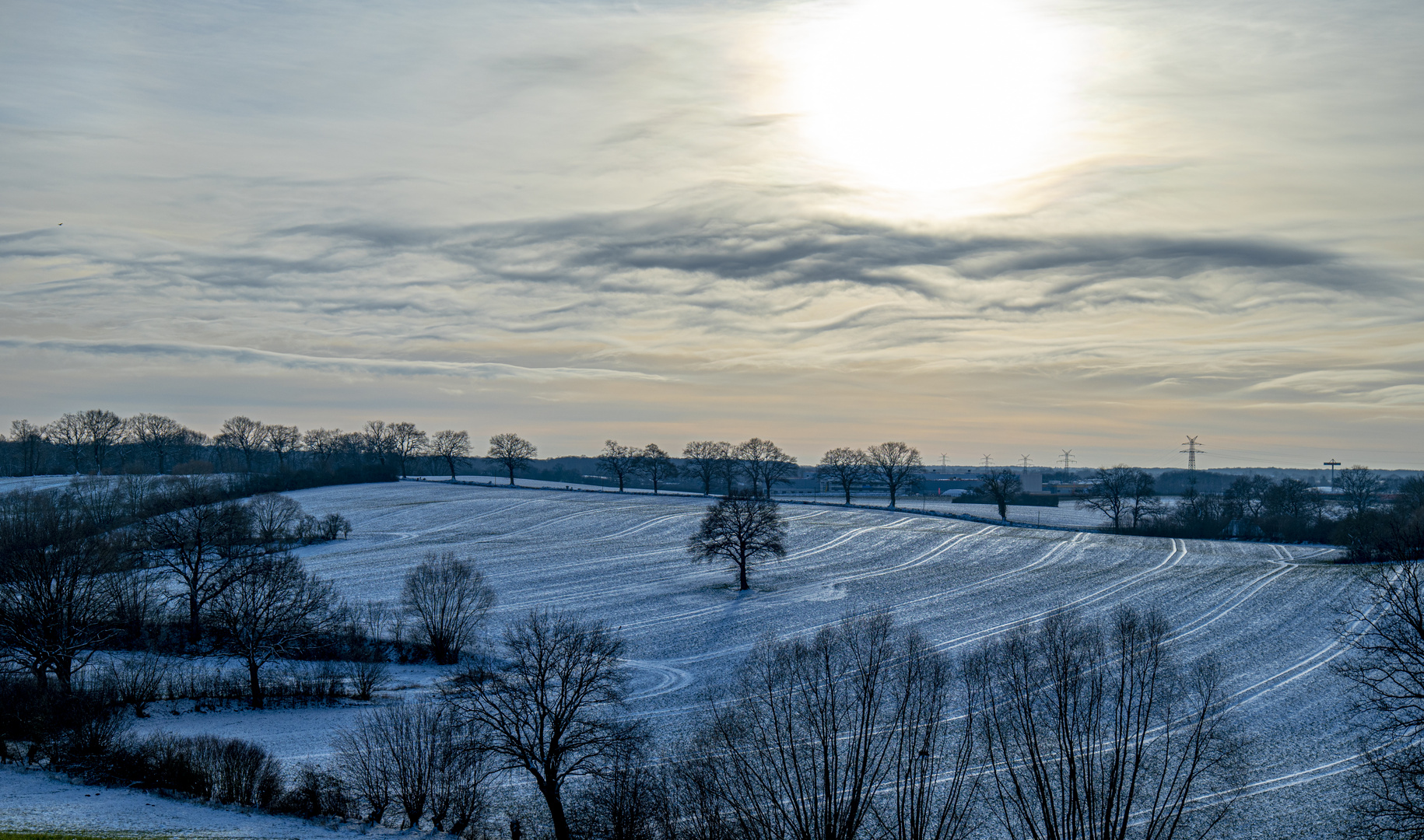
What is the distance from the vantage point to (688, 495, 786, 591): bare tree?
87188mm

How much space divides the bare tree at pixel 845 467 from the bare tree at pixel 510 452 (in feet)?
189

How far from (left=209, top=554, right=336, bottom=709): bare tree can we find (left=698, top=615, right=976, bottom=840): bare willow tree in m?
31.8

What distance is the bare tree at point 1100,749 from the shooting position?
27.9 m

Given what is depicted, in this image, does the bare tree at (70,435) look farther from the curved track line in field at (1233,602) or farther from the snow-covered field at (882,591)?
the curved track line in field at (1233,602)

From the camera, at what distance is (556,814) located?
3512cm

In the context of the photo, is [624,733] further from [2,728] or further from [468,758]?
[2,728]

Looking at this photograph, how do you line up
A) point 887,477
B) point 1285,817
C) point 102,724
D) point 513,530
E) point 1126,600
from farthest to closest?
point 887,477
point 513,530
point 1126,600
point 102,724
point 1285,817

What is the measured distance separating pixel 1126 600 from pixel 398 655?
2245 inches

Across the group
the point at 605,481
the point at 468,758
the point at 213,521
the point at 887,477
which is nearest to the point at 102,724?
the point at 468,758

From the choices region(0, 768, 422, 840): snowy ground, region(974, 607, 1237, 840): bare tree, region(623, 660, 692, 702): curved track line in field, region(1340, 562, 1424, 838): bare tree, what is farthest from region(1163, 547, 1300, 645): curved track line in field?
region(0, 768, 422, 840): snowy ground

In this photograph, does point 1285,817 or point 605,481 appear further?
point 605,481

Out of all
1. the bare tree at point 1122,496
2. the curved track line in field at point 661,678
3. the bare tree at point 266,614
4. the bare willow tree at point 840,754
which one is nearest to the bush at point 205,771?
the bare tree at point 266,614

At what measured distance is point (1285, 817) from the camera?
3350 cm

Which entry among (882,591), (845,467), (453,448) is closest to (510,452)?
(453,448)
